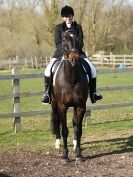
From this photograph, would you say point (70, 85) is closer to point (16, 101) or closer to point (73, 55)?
point (73, 55)

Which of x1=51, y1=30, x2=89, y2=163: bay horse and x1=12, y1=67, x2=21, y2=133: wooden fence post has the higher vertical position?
x1=51, y1=30, x2=89, y2=163: bay horse

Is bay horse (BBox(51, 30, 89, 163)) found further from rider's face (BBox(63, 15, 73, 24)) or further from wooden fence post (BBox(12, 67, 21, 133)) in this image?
wooden fence post (BBox(12, 67, 21, 133))

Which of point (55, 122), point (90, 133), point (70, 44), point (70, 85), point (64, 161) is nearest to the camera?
point (70, 44)

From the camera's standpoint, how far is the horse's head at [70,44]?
7.15 metres

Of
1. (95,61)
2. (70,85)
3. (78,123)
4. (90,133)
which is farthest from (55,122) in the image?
(95,61)

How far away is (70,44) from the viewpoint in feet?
23.9

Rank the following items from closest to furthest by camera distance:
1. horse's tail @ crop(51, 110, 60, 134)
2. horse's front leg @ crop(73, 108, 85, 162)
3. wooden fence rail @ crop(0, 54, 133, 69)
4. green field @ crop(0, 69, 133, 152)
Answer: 1. horse's front leg @ crop(73, 108, 85, 162)
2. horse's tail @ crop(51, 110, 60, 134)
3. green field @ crop(0, 69, 133, 152)
4. wooden fence rail @ crop(0, 54, 133, 69)

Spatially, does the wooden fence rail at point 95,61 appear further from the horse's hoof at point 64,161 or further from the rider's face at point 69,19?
the horse's hoof at point 64,161

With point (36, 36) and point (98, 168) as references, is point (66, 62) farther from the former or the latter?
point (36, 36)

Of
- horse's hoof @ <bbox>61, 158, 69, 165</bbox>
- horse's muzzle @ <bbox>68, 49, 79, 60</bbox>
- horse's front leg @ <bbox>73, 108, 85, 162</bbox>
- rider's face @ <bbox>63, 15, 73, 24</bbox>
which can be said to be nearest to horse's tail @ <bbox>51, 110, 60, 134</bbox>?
horse's front leg @ <bbox>73, 108, 85, 162</bbox>

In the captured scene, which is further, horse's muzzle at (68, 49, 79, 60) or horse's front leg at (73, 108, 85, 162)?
horse's front leg at (73, 108, 85, 162)

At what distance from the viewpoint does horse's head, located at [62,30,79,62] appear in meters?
7.15

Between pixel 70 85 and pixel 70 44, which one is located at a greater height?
pixel 70 44

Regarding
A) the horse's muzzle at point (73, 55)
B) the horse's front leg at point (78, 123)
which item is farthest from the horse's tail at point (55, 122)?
the horse's muzzle at point (73, 55)
